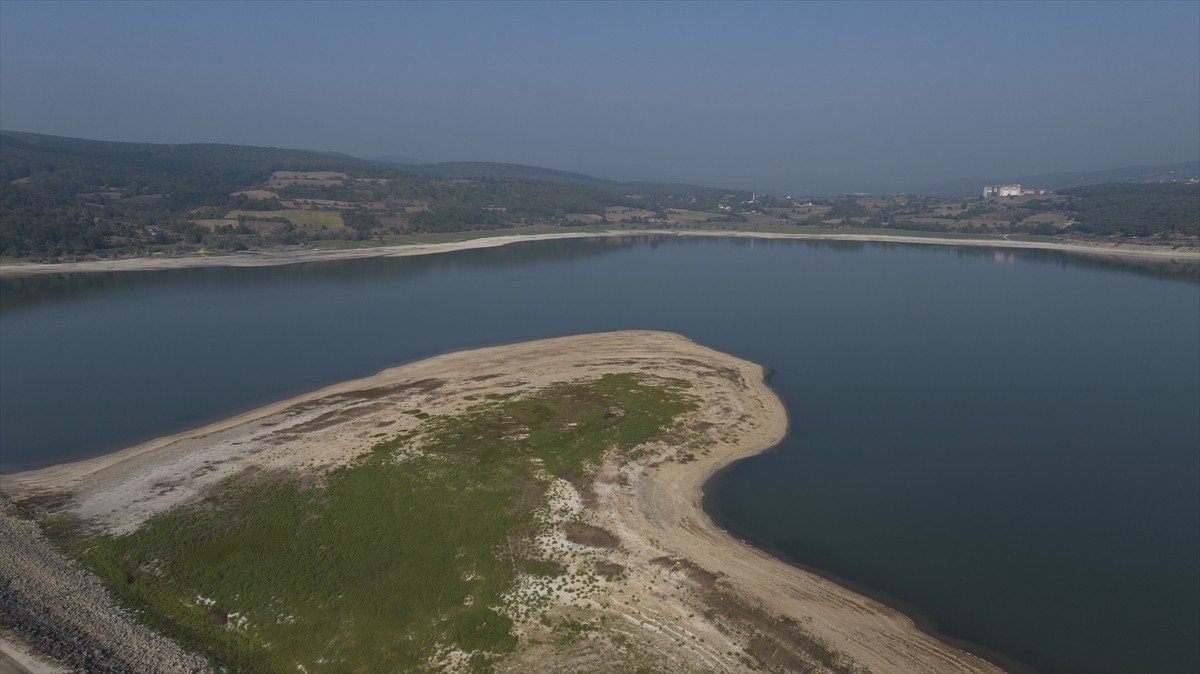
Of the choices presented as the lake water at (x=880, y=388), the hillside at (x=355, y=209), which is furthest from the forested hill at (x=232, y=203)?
the lake water at (x=880, y=388)

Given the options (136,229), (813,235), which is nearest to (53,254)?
(136,229)

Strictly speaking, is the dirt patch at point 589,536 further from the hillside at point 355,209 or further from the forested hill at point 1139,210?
the forested hill at point 1139,210

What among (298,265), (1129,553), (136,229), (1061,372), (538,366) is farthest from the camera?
(136,229)

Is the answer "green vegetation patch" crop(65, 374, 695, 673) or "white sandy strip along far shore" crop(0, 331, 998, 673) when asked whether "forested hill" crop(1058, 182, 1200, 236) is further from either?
"green vegetation patch" crop(65, 374, 695, 673)

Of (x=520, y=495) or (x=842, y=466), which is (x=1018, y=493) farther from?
(x=520, y=495)

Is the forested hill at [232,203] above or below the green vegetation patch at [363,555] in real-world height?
above

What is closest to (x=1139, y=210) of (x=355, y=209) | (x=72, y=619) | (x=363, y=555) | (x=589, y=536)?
(x=589, y=536)
